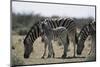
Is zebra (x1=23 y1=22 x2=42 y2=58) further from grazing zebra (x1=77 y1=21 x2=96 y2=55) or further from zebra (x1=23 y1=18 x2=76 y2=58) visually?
grazing zebra (x1=77 y1=21 x2=96 y2=55)

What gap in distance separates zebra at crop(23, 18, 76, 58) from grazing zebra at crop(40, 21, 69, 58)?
4 cm

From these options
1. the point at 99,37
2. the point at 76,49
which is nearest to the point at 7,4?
the point at 76,49

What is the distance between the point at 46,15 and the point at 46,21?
0.07 meters

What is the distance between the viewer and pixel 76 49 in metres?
2.70

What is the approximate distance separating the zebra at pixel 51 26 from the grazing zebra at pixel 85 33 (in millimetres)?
88

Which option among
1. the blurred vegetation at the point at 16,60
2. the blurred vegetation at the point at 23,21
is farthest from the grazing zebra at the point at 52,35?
the blurred vegetation at the point at 16,60

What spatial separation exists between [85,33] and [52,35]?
18.6 inches

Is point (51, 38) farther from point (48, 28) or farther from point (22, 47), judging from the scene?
point (22, 47)

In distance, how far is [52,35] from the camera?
258cm

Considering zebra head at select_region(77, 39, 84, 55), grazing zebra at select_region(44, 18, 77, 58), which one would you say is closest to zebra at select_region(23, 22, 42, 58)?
grazing zebra at select_region(44, 18, 77, 58)

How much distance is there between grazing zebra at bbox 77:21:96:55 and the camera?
2.72 metres

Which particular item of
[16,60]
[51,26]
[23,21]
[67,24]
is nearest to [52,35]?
[51,26]

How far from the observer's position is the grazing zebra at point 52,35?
8.37ft

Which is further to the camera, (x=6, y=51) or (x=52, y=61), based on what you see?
(x=52, y=61)
